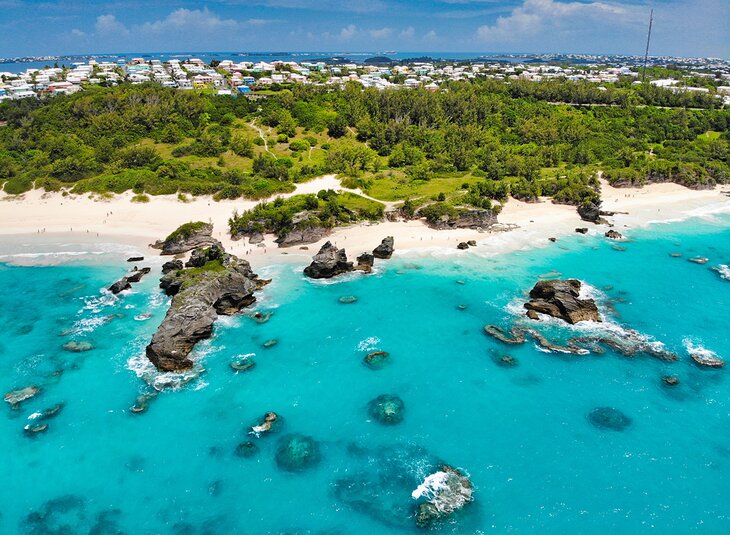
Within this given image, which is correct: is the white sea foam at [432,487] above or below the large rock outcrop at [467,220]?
below

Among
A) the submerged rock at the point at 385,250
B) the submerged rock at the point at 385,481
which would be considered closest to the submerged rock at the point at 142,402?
the submerged rock at the point at 385,481

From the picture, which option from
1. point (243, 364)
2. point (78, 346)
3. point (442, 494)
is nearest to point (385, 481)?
point (442, 494)

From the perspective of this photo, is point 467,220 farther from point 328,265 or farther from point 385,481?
point 385,481

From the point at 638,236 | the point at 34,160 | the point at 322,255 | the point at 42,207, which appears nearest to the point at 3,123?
the point at 34,160

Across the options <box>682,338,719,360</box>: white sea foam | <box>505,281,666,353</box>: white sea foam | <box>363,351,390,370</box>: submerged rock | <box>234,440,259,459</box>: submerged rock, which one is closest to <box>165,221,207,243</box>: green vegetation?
<box>363,351,390,370</box>: submerged rock

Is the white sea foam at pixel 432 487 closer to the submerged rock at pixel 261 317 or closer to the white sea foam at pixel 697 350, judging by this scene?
the submerged rock at pixel 261 317

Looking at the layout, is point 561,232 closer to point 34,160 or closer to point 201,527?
point 201,527

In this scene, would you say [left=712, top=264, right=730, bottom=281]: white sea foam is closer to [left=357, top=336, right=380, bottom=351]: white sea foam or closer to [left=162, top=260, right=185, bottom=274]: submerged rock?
[left=357, top=336, right=380, bottom=351]: white sea foam
